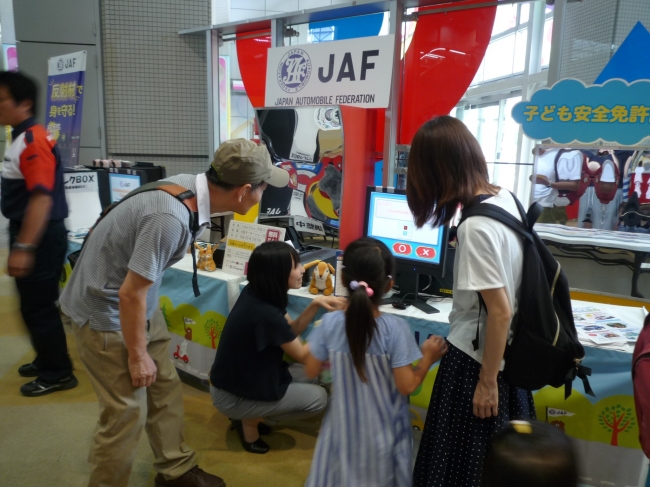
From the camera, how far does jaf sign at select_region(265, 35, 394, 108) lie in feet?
8.27

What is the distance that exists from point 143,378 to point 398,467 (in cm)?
79

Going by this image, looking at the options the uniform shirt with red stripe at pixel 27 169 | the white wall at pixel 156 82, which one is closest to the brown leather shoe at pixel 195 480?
the uniform shirt with red stripe at pixel 27 169

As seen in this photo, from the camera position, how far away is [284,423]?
8.07 ft

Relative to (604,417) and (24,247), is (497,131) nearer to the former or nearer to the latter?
(604,417)

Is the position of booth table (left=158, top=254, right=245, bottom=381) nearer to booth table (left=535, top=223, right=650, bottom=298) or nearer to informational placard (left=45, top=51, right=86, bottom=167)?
booth table (left=535, top=223, right=650, bottom=298)

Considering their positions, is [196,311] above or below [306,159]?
below

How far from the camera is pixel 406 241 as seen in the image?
2.09m

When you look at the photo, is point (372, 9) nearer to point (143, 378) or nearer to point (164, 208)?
point (164, 208)

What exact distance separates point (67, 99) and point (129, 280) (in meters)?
3.95

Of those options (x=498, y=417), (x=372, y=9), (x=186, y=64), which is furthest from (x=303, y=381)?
(x=186, y=64)

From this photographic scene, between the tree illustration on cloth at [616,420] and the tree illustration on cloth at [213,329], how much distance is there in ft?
5.61

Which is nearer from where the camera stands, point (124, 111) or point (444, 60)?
point (444, 60)

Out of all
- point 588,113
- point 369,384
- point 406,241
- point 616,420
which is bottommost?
point 616,420

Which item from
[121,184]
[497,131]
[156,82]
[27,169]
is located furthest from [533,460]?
[497,131]
